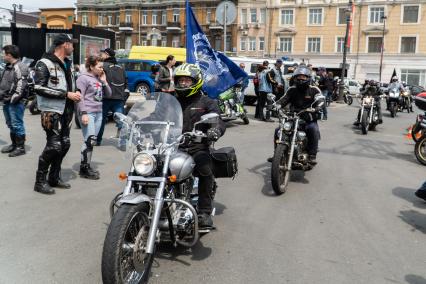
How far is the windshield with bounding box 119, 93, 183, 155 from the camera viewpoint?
3.83 meters

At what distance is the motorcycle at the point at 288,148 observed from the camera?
Answer: 238 inches

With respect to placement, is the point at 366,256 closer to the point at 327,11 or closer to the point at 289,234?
the point at 289,234

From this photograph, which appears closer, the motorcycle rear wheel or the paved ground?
the paved ground

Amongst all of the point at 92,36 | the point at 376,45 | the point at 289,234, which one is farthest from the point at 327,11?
the point at 289,234

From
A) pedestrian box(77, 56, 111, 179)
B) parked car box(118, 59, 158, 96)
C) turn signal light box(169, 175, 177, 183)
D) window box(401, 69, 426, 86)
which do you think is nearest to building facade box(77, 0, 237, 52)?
window box(401, 69, 426, 86)

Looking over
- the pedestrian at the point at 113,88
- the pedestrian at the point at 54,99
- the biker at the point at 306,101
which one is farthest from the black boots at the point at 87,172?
the biker at the point at 306,101

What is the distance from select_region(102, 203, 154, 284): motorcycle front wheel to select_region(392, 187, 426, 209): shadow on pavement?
4001 mm

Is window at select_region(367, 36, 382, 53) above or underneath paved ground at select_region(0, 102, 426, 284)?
above

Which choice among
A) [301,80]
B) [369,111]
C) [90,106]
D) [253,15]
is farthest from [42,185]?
[253,15]

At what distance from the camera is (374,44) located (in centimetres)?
5378

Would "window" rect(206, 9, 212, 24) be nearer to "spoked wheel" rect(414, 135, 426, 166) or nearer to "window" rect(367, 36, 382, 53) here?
"window" rect(367, 36, 382, 53)

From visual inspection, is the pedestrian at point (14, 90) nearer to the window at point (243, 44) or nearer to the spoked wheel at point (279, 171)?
the spoked wheel at point (279, 171)

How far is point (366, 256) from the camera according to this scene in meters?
4.21

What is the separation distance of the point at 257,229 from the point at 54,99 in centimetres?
296
